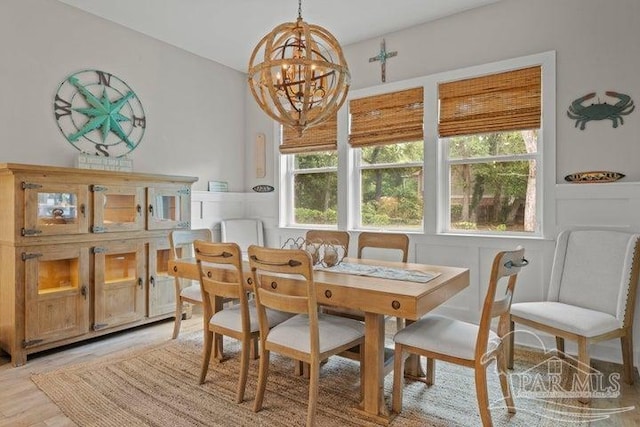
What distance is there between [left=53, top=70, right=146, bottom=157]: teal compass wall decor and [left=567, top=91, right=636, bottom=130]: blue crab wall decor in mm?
4081

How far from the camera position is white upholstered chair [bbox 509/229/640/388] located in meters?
2.40

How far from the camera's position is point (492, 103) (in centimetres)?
342

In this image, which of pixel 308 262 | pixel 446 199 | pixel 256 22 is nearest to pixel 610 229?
pixel 446 199

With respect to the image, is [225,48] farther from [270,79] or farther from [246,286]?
[246,286]

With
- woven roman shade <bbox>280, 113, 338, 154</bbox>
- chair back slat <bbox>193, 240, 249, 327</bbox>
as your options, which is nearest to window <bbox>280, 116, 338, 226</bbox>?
woven roman shade <bbox>280, 113, 338, 154</bbox>

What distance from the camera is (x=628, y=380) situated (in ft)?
8.27

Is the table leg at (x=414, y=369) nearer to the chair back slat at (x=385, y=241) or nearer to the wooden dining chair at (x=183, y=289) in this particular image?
the chair back slat at (x=385, y=241)

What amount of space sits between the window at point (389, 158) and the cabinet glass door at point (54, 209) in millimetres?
2691

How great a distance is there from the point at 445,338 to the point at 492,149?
2.17 m

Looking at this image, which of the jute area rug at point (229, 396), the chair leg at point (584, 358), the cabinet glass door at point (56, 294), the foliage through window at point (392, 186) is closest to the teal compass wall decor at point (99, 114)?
the cabinet glass door at point (56, 294)

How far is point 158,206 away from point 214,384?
6.28 feet

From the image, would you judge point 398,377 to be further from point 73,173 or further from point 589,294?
point 73,173

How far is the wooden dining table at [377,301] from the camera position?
6.14 feet

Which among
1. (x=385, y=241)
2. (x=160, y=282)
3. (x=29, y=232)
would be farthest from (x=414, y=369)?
(x=29, y=232)
